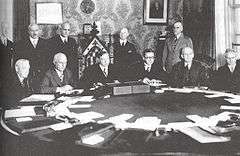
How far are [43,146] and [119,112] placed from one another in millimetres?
624

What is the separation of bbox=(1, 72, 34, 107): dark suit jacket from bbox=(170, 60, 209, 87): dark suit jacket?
57.0 inches

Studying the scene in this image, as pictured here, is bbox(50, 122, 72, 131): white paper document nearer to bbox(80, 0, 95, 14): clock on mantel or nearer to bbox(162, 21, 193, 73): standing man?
bbox(162, 21, 193, 73): standing man

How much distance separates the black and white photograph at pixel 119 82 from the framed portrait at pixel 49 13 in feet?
0.04

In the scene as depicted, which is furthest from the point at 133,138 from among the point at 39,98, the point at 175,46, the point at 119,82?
the point at 175,46

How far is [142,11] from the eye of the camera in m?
5.08

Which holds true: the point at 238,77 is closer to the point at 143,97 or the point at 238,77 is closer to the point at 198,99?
the point at 198,99

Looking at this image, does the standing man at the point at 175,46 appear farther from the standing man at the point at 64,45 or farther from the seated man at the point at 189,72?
the standing man at the point at 64,45

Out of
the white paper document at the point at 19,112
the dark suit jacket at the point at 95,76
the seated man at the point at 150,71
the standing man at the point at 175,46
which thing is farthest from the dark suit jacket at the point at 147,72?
the white paper document at the point at 19,112

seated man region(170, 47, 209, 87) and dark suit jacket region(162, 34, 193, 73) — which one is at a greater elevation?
dark suit jacket region(162, 34, 193, 73)

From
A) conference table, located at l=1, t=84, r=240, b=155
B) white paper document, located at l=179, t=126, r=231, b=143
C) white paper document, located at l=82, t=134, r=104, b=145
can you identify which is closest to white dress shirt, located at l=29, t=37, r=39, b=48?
conference table, located at l=1, t=84, r=240, b=155

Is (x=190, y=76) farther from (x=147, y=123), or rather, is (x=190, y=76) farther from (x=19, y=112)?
(x=19, y=112)

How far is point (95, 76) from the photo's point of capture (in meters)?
3.51

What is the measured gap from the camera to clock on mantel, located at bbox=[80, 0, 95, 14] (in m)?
4.68

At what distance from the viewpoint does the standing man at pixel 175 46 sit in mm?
4438
